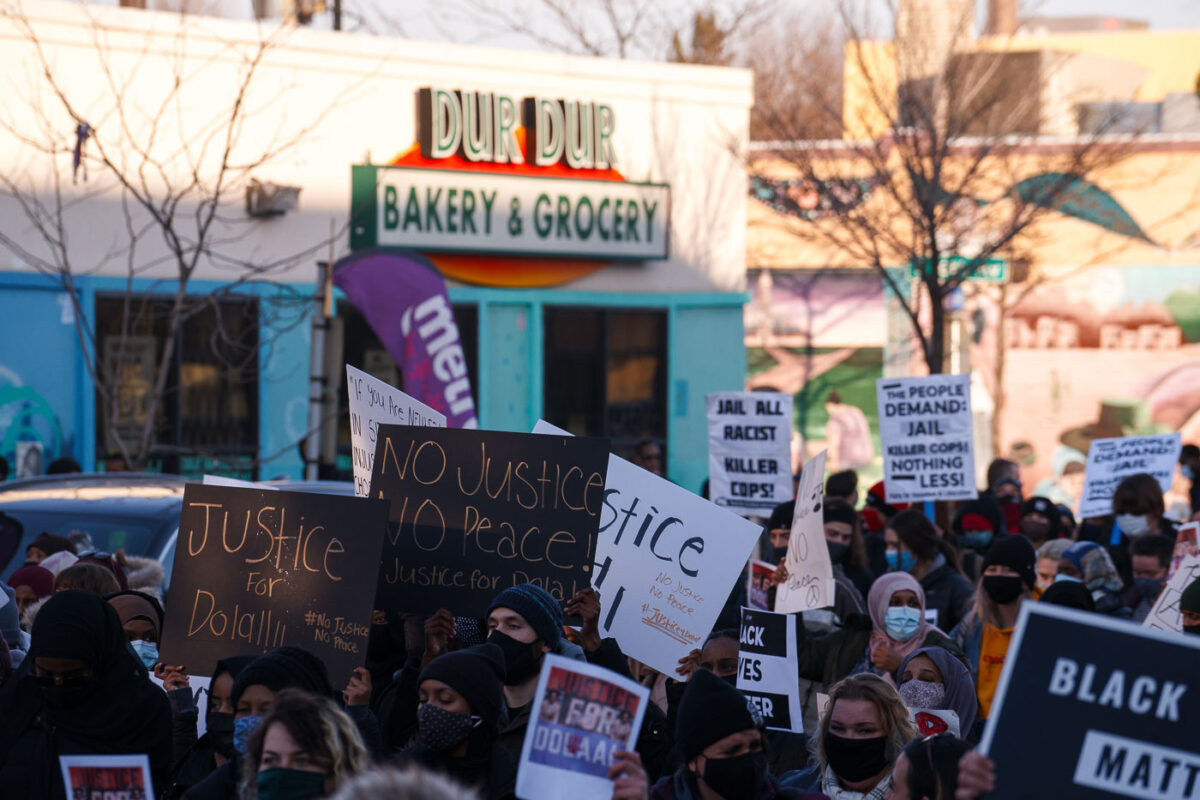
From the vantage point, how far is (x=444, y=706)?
4.74 meters

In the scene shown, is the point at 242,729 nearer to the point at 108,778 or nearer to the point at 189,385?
the point at 108,778

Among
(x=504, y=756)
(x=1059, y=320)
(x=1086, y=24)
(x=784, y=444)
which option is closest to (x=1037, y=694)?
(x=504, y=756)

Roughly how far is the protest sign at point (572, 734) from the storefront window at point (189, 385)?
13.6 metres

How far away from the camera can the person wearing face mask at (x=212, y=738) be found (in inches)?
198

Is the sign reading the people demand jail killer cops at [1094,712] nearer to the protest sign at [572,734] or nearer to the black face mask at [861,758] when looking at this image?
the protest sign at [572,734]

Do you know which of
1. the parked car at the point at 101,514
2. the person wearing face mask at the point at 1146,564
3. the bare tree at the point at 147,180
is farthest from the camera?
the bare tree at the point at 147,180

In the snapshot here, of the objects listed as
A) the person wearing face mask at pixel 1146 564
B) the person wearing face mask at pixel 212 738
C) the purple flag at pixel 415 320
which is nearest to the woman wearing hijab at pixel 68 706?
the person wearing face mask at pixel 212 738

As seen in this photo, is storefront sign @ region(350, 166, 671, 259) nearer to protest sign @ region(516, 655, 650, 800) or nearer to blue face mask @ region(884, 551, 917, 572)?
blue face mask @ region(884, 551, 917, 572)

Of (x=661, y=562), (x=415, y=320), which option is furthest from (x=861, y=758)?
(x=415, y=320)

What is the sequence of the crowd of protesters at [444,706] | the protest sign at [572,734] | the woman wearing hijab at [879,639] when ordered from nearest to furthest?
1. the protest sign at [572,734]
2. the crowd of protesters at [444,706]
3. the woman wearing hijab at [879,639]

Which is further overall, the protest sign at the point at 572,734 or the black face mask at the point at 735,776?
the black face mask at the point at 735,776

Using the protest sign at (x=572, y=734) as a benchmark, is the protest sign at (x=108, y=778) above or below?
below

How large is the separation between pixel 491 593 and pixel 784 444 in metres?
6.55

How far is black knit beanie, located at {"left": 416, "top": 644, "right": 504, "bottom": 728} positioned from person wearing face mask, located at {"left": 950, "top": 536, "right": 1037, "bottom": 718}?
3827 mm
